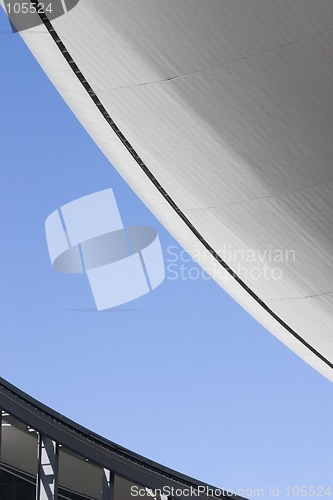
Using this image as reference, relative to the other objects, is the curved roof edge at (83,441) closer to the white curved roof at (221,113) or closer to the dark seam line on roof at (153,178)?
the white curved roof at (221,113)

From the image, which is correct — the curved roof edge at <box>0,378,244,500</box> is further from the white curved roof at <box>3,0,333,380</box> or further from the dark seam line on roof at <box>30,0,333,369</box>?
the dark seam line on roof at <box>30,0,333,369</box>

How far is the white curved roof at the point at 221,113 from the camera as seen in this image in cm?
837

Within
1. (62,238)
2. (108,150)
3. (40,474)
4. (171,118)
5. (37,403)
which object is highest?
(62,238)

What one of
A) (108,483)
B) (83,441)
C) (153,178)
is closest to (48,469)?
(83,441)

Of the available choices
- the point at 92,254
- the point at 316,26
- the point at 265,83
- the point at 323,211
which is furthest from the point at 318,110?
the point at 92,254

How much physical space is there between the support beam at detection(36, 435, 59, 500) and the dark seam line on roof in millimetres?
3809

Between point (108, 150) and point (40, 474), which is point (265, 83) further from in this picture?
point (40, 474)

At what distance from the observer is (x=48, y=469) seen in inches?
380

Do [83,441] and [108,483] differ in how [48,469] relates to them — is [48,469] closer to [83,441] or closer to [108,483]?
[83,441]

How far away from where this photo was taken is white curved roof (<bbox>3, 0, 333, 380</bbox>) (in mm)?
8367

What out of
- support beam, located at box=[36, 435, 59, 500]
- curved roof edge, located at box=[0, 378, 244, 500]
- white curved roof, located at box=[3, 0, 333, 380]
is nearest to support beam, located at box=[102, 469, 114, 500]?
curved roof edge, located at box=[0, 378, 244, 500]

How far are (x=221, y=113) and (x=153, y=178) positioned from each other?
2.60 m

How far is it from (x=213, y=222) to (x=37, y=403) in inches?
147

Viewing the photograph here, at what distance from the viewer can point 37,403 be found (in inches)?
384
